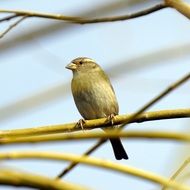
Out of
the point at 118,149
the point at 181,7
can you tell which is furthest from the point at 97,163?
the point at 118,149

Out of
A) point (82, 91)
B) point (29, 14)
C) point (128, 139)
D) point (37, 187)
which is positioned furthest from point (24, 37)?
point (82, 91)

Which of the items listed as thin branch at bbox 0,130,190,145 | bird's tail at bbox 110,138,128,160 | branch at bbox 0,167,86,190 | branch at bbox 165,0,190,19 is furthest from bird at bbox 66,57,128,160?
branch at bbox 0,167,86,190

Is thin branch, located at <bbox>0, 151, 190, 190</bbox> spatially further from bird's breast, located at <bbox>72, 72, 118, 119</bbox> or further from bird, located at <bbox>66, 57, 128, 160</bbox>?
bird's breast, located at <bbox>72, 72, 118, 119</bbox>

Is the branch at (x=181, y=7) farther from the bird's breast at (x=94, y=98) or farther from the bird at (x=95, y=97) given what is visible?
the bird's breast at (x=94, y=98)

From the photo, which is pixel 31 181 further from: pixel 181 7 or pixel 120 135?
pixel 181 7

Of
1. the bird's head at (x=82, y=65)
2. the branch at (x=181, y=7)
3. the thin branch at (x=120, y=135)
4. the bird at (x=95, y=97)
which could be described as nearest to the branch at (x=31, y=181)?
the thin branch at (x=120, y=135)
